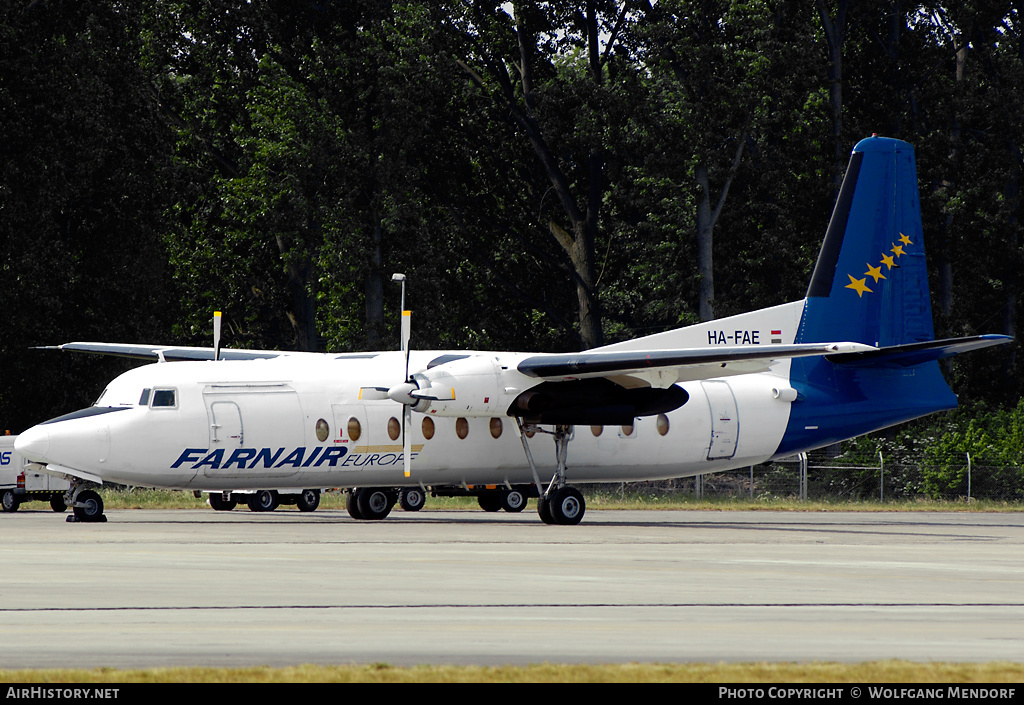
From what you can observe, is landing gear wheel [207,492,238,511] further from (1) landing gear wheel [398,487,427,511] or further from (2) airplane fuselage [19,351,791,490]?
(2) airplane fuselage [19,351,791,490]

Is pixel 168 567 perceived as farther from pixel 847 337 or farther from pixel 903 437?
pixel 903 437

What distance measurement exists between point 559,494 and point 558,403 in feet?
6.08

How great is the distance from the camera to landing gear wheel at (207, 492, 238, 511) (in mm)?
35500

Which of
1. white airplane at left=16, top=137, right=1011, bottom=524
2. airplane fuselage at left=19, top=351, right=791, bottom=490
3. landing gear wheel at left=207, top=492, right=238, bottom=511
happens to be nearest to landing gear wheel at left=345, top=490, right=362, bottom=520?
white airplane at left=16, top=137, right=1011, bottom=524

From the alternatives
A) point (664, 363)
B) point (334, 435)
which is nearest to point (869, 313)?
point (664, 363)

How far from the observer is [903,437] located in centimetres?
4612

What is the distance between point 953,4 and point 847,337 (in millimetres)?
26746

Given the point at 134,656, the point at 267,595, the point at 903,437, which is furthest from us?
the point at 903,437

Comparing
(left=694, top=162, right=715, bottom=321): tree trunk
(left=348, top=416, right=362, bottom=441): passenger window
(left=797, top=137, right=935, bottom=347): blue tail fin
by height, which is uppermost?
(left=694, top=162, right=715, bottom=321): tree trunk

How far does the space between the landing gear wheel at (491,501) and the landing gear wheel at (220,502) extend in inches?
252

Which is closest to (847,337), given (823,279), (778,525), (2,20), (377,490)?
(823,279)

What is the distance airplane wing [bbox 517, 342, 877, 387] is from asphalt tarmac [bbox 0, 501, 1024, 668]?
3165 millimetres

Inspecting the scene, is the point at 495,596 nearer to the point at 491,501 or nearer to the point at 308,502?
the point at 491,501

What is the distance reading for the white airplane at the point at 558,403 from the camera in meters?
26.1
